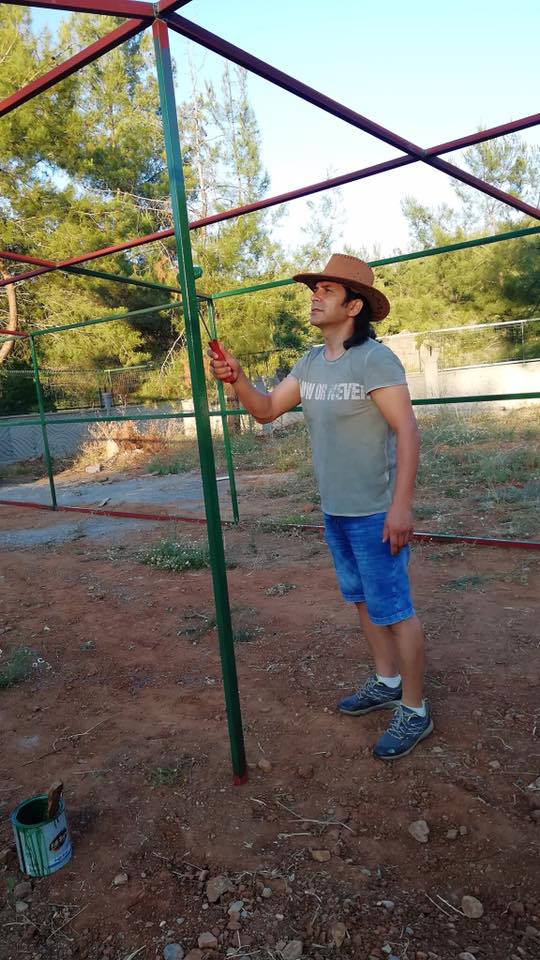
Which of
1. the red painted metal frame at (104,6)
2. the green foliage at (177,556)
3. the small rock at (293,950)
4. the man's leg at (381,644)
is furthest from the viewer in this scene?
the green foliage at (177,556)

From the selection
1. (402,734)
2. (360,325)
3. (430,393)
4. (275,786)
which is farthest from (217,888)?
(430,393)

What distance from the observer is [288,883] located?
5.70ft

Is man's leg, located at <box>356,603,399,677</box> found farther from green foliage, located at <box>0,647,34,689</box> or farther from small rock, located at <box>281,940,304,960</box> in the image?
green foliage, located at <box>0,647,34,689</box>

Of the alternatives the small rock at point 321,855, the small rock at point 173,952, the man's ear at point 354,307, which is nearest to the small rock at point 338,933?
the small rock at point 321,855

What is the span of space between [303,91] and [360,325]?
2.96 ft

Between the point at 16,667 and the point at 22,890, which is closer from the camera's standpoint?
the point at 22,890

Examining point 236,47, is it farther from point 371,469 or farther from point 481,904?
point 481,904

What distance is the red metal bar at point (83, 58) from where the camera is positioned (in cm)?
177

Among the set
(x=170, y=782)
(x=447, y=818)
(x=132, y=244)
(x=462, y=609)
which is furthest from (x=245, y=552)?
(x=447, y=818)

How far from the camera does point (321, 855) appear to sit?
1.82 meters

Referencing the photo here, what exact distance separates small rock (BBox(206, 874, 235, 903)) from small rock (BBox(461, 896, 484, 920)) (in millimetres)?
598

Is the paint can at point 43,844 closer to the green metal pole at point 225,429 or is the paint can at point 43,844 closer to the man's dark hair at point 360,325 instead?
the man's dark hair at point 360,325

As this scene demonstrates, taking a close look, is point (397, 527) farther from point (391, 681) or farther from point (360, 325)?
point (391, 681)

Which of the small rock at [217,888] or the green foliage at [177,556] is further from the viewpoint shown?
the green foliage at [177,556]
